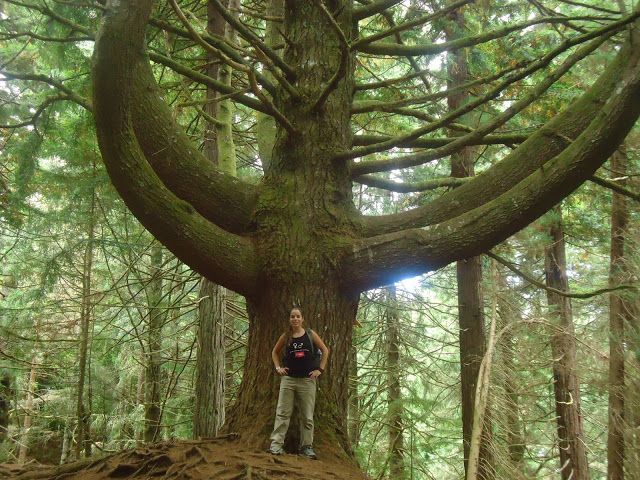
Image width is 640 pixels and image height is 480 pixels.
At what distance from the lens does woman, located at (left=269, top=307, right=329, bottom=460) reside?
3.87 m

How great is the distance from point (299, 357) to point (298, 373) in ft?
0.44

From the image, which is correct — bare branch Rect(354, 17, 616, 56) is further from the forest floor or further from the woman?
the forest floor

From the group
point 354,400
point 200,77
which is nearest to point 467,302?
point 354,400

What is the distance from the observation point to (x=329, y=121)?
4.55 metres

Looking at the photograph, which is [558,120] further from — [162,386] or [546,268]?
[162,386]

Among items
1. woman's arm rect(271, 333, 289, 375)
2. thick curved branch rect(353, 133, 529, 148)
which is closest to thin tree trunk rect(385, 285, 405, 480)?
thick curved branch rect(353, 133, 529, 148)

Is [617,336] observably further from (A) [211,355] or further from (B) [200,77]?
(B) [200,77]

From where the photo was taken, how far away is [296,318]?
3957 millimetres

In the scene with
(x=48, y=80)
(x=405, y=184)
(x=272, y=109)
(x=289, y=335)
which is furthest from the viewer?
(x=405, y=184)

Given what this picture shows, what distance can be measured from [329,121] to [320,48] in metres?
0.73

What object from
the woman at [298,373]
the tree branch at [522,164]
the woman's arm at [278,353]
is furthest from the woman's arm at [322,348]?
the tree branch at [522,164]

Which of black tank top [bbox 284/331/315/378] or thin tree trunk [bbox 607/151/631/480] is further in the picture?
thin tree trunk [bbox 607/151/631/480]

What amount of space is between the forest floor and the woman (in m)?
0.26

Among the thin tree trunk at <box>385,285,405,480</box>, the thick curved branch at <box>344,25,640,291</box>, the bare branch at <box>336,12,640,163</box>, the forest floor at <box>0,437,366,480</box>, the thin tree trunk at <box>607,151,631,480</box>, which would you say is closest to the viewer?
the forest floor at <box>0,437,366,480</box>
